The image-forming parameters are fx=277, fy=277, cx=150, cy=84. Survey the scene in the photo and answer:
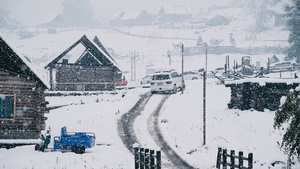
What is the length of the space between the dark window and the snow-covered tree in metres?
104

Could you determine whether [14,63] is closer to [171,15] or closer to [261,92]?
[261,92]

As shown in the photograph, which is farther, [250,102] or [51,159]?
[250,102]

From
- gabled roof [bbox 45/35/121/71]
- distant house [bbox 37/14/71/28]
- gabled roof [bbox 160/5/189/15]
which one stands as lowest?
gabled roof [bbox 45/35/121/71]

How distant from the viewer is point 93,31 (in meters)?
105

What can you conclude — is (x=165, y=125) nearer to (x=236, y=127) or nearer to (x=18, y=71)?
(x=236, y=127)

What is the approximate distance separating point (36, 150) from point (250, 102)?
1330 centimetres

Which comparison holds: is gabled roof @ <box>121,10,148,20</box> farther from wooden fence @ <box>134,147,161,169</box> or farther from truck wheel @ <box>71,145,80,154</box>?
wooden fence @ <box>134,147,161,169</box>

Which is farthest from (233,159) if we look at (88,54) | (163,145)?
(88,54)

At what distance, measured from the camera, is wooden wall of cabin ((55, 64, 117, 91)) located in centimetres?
3256

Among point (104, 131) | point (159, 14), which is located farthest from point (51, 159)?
point (159, 14)

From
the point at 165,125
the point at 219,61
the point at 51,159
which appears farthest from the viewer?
the point at 219,61

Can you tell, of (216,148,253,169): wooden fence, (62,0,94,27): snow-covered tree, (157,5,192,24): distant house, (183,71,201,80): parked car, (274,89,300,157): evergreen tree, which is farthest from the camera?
(62,0,94,27): snow-covered tree

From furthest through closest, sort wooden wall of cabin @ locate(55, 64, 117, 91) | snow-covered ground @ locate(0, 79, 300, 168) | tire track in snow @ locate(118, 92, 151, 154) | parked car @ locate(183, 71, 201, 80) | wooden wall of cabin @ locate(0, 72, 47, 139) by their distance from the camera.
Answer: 1. parked car @ locate(183, 71, 201, 80)
2. wooden wall of cabin @ locate(55, 64, 117, 91)
3. wooden wall of cabin @ locate(0, 72, 47, 139)
4. tire track in snow @ locate(118, 92, 151, 154)
5. snow-covered ground @ locate(0, 79, 300, 168)

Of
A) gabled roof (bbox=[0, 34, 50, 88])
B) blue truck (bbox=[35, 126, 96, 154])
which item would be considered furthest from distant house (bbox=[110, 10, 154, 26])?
blue truck (bbox=[35, 126, 96, 154])
